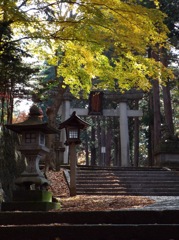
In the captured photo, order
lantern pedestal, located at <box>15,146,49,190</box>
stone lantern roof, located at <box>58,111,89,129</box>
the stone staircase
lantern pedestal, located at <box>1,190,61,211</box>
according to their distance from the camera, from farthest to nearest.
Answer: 1. the stone staircase
2. stone lantern roof, located at <box>58,111,89,129</box>
3. lantern pedestal, located at <box>15,146,49,190</box>
4. lantern pedestal, located at <box>1,190,61,211</box>

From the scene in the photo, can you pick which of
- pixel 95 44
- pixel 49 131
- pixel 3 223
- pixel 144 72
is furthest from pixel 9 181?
pixel 144 72

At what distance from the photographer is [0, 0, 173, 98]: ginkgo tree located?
9.38 meters

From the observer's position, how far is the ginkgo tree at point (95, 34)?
9.38m

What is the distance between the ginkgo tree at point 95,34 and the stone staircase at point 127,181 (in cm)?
421

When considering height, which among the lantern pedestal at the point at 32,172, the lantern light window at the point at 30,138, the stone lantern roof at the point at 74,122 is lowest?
the lantern pedestal at the point at 32,172

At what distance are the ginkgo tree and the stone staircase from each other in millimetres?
4206

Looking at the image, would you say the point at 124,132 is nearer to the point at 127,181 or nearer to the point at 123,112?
the point at 123,112

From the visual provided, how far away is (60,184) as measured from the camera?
567 inches

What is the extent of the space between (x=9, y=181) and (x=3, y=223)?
12.7 ft

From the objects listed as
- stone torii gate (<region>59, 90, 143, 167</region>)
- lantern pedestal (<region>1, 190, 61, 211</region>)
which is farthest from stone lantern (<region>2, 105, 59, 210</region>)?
stone torii gate (<region>59, 90, 143, 167</region>)

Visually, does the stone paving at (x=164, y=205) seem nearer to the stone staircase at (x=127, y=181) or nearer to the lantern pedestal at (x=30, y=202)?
the lantern pedestal at (x=30, y=202)

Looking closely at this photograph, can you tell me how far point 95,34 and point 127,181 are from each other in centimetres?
757

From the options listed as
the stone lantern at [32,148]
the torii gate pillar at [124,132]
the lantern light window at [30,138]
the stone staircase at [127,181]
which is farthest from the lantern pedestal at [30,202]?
the torii gate pillar at [124,132]

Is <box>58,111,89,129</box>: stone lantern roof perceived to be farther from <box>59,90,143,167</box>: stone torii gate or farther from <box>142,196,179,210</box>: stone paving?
<box>59,90,143,167</box>: stone torii gate
